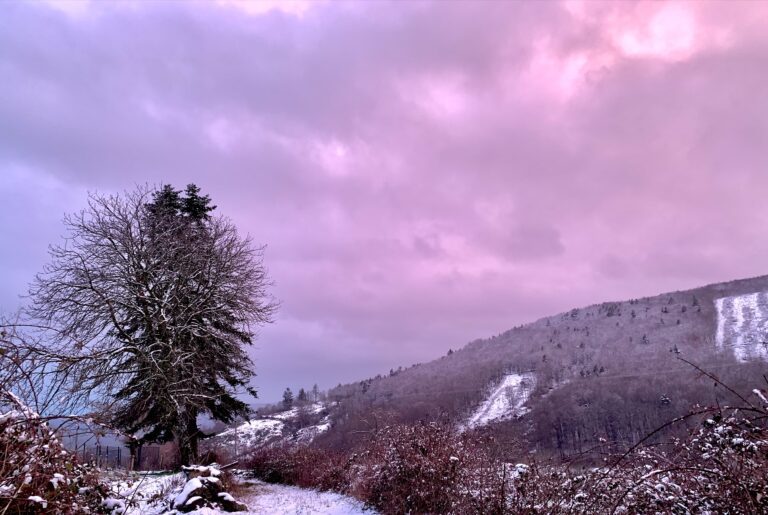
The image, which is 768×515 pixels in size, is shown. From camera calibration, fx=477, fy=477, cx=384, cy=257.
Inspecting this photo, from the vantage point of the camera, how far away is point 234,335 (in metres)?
22.8

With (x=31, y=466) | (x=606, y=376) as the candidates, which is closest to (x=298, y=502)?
(x=31, y=466)

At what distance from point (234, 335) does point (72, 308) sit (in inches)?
274

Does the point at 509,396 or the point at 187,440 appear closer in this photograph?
the point at 187,440

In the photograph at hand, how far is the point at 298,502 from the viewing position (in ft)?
49.8

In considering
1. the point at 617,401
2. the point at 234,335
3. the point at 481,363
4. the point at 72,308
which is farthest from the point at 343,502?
the point at 481,363

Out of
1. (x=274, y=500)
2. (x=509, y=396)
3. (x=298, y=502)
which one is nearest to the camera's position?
(x=298, y=502)

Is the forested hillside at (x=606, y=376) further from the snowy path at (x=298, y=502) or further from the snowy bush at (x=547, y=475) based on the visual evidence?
the snowy bush at (x=547, y=475)

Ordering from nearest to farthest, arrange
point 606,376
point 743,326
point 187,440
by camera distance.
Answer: point 187,440
point 606,376
point 743,326

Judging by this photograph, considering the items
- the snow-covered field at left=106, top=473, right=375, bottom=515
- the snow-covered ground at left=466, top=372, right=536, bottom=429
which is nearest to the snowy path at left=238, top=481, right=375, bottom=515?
the snow-covered field at left=106, top=473, right=375, bottom=515

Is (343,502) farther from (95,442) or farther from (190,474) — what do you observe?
(95,442)

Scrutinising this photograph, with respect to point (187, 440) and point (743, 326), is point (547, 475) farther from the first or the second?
→ point (743, 326)

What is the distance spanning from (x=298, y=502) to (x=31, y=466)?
12.3m

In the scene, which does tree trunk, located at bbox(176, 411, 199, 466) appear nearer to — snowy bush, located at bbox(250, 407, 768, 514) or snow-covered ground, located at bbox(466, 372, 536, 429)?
snowy bush, located at bbox(250, 407, 768, 514)

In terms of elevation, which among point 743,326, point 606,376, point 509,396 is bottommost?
point 509,396
